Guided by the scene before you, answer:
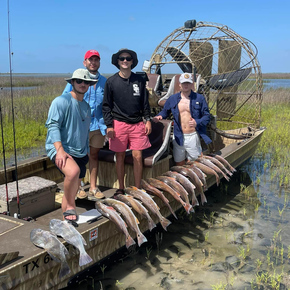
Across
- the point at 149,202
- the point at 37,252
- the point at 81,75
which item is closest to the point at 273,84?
the point at 149,202

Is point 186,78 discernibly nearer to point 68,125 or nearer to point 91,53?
point 91,53

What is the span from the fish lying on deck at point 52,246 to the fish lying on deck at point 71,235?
0.37 ft

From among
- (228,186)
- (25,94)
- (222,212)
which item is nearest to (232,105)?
(228,186)

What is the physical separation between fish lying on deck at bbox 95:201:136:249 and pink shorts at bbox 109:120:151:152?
1.12 meters

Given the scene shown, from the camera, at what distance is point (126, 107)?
4.34 m

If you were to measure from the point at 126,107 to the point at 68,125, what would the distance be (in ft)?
3.81

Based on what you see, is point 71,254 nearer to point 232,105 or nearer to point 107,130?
point 107,130

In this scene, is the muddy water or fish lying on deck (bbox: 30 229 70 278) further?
the muddy water

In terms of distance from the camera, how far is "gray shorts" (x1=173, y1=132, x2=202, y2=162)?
5410 millimetres

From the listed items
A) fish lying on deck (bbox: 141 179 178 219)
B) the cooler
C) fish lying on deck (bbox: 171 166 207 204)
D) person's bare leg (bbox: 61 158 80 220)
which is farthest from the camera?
fish lying on deck (bbox: 171 166 207 204)

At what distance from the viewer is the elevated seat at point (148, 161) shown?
494 centimetres

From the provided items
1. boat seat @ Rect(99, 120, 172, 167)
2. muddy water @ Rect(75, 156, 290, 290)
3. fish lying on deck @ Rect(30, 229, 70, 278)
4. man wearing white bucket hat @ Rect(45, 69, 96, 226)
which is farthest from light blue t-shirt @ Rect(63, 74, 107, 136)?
fish lying on deck @ Rect(30, 229, 70, 278)

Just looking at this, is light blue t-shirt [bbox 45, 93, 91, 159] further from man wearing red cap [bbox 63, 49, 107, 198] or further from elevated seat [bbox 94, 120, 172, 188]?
elevated seat [bbox 94, 120, 172, 188]

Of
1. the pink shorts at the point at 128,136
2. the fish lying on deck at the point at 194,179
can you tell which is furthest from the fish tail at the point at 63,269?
the fish lying on deck at the point at 194,179
